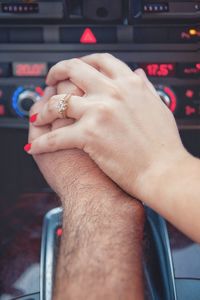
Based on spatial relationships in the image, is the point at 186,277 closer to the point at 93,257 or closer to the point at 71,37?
the point at 93,257

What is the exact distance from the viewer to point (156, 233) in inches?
32.0

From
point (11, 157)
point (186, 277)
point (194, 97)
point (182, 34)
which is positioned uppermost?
point (182, 34)

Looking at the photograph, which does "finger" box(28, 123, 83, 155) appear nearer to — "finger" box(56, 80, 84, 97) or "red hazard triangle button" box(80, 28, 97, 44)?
"finger" box(56, 80, 84, 97)

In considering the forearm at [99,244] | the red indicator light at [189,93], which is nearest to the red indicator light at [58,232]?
the forearm at [99,244]

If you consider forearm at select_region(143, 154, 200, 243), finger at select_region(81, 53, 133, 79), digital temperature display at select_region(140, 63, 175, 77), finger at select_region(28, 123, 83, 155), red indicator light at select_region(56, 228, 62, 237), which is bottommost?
red indicator light at select_region(56, 228, 62, 237)

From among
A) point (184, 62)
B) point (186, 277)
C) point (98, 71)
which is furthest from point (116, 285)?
point (184, 62)

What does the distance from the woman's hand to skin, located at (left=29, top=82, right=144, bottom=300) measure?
0.07 feet

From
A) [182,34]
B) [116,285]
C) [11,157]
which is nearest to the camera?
[116,285]

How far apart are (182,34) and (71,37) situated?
0.18 m

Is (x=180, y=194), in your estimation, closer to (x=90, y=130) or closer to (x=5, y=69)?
(x=90, y=130)

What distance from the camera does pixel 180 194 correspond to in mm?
626

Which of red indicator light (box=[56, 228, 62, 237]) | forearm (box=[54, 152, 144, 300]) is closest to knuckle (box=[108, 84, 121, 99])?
forearm (box=[54, 152, 144, 300])

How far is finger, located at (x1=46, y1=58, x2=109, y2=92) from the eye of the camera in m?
0.74

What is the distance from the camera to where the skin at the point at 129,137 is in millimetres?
636
